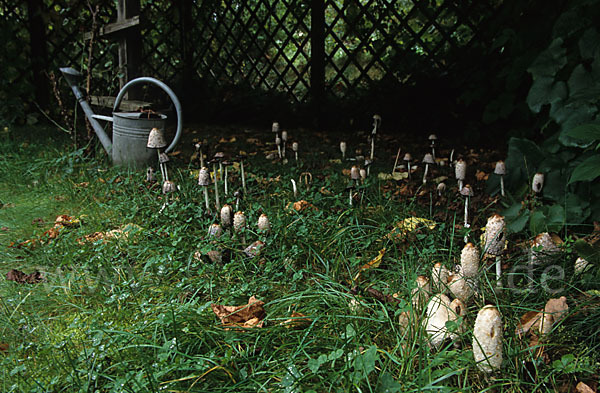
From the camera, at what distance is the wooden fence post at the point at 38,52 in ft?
20.4

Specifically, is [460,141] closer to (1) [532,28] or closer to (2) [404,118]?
(2) [404,118]

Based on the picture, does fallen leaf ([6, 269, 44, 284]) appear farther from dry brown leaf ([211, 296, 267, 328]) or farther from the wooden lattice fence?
the wooden lattice fence

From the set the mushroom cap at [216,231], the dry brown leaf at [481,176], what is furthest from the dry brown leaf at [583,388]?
the dry brown leaf at [481,176]

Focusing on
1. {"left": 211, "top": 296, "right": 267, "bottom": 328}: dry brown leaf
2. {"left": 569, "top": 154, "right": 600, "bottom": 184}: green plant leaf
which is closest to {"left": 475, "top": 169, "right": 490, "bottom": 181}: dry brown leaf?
{"left": 569, "top": 154, "right": 600, "bottom": 184}: green plant leaf

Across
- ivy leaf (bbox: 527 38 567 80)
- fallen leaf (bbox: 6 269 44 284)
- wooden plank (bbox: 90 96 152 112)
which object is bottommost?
fallen leaf (bbox: 6 269 44 284)

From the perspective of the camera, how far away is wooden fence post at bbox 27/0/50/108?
6.21 metres

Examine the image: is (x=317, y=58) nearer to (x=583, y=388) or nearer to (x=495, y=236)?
(x=495, y=236)

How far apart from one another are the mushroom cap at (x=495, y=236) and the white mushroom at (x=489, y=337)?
1.25ft

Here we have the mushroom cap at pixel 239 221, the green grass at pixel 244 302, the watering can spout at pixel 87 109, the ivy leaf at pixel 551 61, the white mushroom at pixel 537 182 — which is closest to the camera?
the green grass at pixel 244 302

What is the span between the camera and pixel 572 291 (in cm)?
170

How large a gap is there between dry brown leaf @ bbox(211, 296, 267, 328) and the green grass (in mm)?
27

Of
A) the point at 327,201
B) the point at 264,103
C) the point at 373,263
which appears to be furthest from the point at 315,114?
the point at 373,263

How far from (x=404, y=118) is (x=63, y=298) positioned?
4.18m

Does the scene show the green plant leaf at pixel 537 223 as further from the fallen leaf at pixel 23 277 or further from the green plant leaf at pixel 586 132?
the fallen leaf at pixel 23 277
